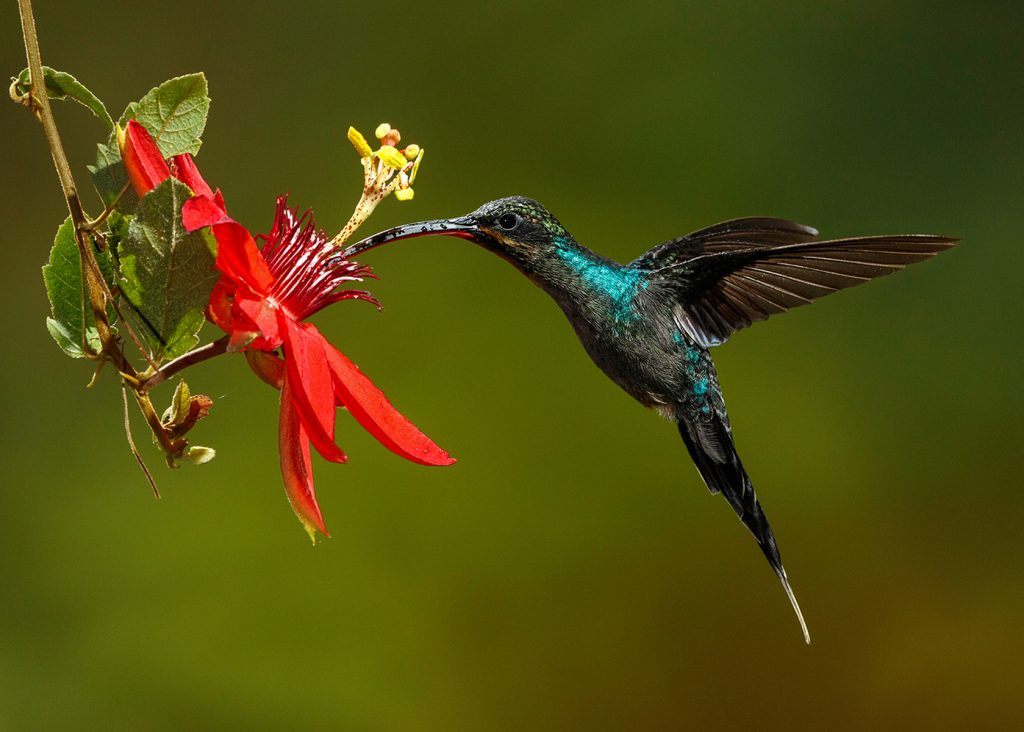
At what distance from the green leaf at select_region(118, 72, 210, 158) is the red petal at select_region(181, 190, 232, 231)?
0.22 ft

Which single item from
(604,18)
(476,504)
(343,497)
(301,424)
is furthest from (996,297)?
(301,424)

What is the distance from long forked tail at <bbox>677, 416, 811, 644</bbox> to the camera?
0.83 meters

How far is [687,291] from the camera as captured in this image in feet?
2.68

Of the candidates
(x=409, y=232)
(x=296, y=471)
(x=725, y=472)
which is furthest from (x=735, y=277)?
(x=296, y=471)

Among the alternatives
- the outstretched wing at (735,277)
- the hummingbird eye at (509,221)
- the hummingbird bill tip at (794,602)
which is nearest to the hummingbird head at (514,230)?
the hummingbird eye at (509,221)

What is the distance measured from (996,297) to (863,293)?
258 millimetres

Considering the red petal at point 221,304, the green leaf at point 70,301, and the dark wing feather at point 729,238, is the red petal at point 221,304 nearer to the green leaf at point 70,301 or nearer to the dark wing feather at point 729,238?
the green leaf at point 70,301

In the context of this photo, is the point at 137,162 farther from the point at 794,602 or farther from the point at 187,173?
the point at 794,602

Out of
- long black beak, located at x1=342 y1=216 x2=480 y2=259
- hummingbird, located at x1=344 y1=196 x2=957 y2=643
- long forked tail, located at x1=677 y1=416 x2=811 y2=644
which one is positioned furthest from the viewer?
long forked tail, located at x1=677 y1=416 x2=811 y2=644

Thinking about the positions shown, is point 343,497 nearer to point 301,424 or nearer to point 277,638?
point 277,638

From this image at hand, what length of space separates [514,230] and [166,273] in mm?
269

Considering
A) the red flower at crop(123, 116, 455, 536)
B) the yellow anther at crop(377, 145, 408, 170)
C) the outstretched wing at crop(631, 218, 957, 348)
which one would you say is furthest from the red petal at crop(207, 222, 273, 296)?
the outstretched wing at crop(631, 218, 957, 348)

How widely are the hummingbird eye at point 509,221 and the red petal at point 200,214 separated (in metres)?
0.25

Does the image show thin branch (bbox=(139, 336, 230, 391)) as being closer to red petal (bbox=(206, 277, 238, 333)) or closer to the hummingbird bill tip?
red petal (bbox=(206, 277, 238, 333))
